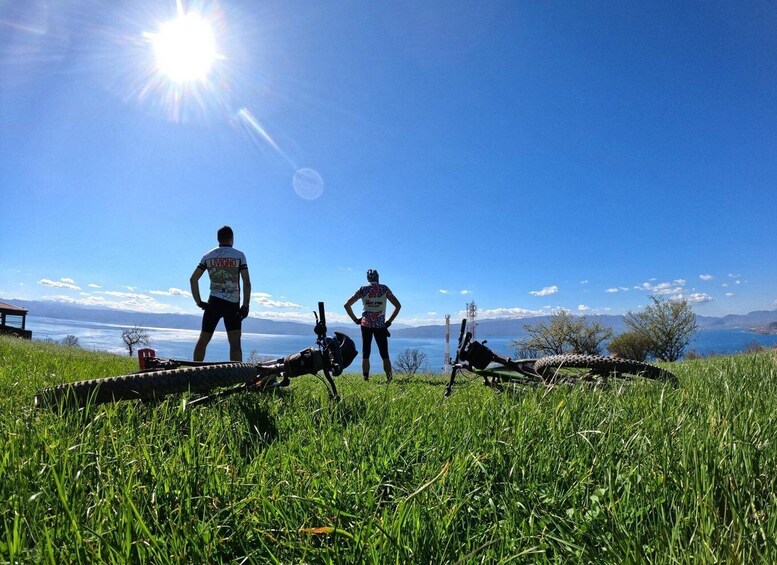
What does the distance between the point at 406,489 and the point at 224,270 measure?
609 centimetres

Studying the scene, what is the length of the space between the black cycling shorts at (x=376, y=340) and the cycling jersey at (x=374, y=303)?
0.13 m

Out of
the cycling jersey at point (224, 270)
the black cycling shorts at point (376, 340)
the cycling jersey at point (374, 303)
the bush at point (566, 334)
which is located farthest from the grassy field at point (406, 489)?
the bush at point (566, 334)

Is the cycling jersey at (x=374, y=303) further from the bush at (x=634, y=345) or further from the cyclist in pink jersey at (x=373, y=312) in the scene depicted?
the bush at (x=634, y=345)

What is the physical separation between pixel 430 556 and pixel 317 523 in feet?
1.53

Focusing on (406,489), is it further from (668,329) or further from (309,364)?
(668,329)

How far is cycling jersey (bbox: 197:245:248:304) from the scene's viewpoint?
6742 mm

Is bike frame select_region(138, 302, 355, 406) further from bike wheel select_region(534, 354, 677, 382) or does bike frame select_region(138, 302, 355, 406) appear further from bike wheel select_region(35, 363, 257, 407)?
bike wheel select_region(534, 354, 677, 382)

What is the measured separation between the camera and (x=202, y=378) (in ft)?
10.1

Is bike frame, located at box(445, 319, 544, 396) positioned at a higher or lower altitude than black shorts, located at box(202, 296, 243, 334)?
lower

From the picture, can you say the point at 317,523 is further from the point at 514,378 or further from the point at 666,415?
the point at 514,378

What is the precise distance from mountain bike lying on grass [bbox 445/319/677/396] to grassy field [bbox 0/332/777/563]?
1.88 m

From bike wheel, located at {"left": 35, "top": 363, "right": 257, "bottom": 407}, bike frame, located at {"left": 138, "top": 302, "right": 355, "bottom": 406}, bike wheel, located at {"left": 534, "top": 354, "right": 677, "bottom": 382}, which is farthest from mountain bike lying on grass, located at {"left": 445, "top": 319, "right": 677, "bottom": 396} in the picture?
bike wheel, located at {"left": 35, "top": 363, "right": 257, "bottom": 407}

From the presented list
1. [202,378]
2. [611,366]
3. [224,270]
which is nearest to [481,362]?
[611,366]

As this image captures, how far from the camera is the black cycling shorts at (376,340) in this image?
9422 mm
